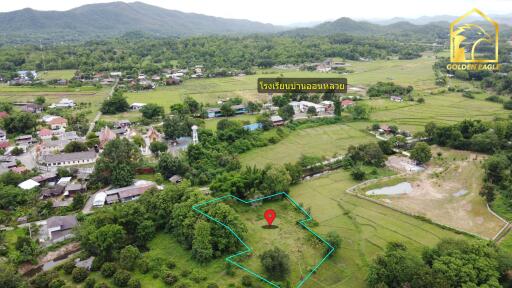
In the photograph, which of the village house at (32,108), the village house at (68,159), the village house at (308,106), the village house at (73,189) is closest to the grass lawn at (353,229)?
the village house at (73,189)

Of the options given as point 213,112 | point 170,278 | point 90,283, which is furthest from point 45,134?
point 170,278

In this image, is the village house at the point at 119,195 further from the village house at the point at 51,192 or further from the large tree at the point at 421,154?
the large tree at the point at 421,154

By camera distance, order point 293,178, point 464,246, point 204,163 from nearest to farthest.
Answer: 1. point 464,246
2. point 293,178
3. point 204,163

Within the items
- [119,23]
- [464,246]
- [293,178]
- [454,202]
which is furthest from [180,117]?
[119,23]

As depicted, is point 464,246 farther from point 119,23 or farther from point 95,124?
point 119,23

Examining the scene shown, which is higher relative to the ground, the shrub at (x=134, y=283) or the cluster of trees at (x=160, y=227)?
the cluster of trees at (x=160, y=227)

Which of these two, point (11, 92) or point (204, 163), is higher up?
point (11, 92)
